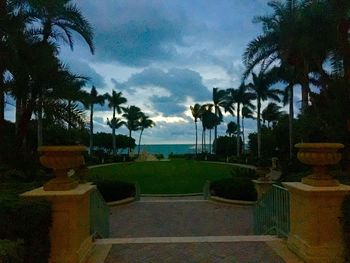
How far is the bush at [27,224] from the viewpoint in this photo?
17.6ft

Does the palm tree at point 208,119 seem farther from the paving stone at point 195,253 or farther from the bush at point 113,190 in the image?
the paving stone at point 195,253

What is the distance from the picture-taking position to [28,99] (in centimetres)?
1627

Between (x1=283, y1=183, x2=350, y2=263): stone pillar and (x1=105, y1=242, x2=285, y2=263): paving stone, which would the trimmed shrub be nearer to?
(x1=105, y1=242, x2=285, y2=263): paving stone

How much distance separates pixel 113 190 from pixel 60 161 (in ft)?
38.1

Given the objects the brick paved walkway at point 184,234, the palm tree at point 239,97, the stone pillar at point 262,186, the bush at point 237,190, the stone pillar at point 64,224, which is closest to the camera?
the stone pillar at point 64,224

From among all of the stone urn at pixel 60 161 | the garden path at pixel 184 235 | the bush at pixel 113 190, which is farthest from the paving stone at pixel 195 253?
the bush at pixel 113 190

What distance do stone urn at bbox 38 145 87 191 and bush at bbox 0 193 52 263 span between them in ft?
2.03

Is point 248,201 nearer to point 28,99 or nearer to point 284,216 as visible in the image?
point 284,216

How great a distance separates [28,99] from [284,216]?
39.6ft

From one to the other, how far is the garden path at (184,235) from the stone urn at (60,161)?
5.05 feet

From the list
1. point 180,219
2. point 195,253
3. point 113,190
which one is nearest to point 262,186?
point 180,219

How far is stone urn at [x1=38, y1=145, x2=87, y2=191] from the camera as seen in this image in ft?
20.4

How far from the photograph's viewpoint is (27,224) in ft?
17.8

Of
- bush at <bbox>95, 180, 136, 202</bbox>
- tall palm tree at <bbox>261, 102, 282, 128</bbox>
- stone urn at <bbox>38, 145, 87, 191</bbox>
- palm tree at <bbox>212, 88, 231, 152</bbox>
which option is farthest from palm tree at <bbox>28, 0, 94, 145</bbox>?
tall palm tree at <bbox>261, 102, 282, 128</bbox>
